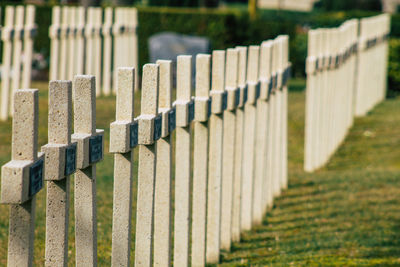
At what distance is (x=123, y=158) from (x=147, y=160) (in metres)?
0.36

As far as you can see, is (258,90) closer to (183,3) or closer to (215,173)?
(215,173)

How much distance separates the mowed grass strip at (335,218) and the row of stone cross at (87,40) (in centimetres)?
422

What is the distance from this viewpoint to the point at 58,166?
9.21ft

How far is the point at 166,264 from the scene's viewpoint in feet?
13.5

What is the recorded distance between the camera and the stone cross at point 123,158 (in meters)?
3.34

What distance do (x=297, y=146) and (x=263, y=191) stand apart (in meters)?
4.19

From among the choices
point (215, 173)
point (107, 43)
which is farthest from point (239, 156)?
point (107, 43)

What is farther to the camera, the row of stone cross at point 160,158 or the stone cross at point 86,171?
the stone cross at point 86,171

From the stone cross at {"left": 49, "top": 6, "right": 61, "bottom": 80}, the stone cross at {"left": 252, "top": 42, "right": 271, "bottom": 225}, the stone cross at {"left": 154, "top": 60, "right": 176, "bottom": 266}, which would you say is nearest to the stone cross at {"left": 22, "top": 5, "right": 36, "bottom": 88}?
the stone cross at {"left": 49, "top": 6, "right": 61, "bottom": 80}

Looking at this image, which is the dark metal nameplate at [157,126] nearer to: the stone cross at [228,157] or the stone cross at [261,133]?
the stone cross at [228,157]

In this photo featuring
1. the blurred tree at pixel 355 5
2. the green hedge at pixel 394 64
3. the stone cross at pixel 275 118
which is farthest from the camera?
the blurred tree at pixel 355 5

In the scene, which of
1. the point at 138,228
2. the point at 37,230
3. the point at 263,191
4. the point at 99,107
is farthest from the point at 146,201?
the point at 99,107

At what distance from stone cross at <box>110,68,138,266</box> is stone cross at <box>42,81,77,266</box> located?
1.42 ft

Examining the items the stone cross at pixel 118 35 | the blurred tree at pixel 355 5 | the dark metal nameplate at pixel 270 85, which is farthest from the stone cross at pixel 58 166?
the blurred tree at pixel 355 5
